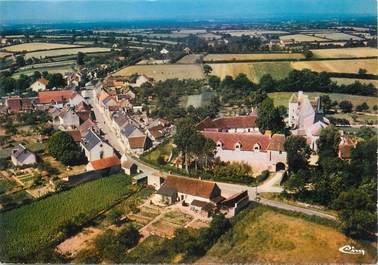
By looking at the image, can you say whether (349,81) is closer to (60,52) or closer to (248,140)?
(248,140)

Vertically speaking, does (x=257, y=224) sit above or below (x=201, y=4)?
below

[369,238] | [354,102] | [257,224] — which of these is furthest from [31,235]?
[354,102]

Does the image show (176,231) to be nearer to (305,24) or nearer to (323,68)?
(323,68)

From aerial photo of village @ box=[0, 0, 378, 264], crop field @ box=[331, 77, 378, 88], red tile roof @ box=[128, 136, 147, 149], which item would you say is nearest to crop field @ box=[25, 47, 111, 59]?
aerial photo of village @ box=[0, 0, 378, 264]

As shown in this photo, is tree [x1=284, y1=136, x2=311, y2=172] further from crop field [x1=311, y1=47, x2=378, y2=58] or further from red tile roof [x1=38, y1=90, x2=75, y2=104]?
crop field [x1=311, y1=47, x2=378, y2=58]

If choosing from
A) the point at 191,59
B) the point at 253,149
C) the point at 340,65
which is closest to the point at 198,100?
the point at 340,65

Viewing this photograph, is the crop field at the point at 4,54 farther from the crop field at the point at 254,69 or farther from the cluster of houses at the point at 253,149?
the cluster of houses at the point at 253,149
